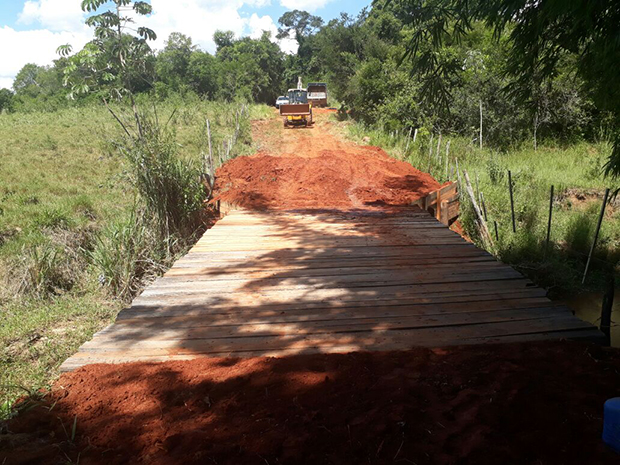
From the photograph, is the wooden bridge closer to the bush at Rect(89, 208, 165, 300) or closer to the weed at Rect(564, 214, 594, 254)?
the bush at Rect(89, 208, 165, 300)

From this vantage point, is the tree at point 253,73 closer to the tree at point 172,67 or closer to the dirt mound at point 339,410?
the tree at point 172,67

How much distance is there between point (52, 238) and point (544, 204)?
30.7 ft

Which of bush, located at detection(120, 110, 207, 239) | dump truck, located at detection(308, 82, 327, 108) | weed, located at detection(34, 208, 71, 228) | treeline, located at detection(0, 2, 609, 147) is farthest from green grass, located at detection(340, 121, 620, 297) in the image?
dump truck, located at detection(308, 82, 327, 108)

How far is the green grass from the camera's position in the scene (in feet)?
22.3

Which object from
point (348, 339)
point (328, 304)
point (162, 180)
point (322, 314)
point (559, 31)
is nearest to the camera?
point (348, 339)

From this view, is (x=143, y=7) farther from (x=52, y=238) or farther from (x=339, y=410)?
(x=339, y=410)

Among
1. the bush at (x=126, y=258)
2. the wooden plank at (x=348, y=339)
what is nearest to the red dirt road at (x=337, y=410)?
the wooden plank at (x=348, y=339)

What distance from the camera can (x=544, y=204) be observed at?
9.05 meters

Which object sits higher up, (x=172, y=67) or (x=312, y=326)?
(x=172, y=67)

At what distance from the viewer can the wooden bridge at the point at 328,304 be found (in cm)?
263

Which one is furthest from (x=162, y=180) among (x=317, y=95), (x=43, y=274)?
(x=317, y=95)

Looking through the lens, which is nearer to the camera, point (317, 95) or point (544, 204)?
point (544, 204)

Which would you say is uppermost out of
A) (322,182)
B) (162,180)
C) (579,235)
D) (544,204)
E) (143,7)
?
(143,7)

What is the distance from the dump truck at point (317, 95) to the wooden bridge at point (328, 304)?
102 feet
